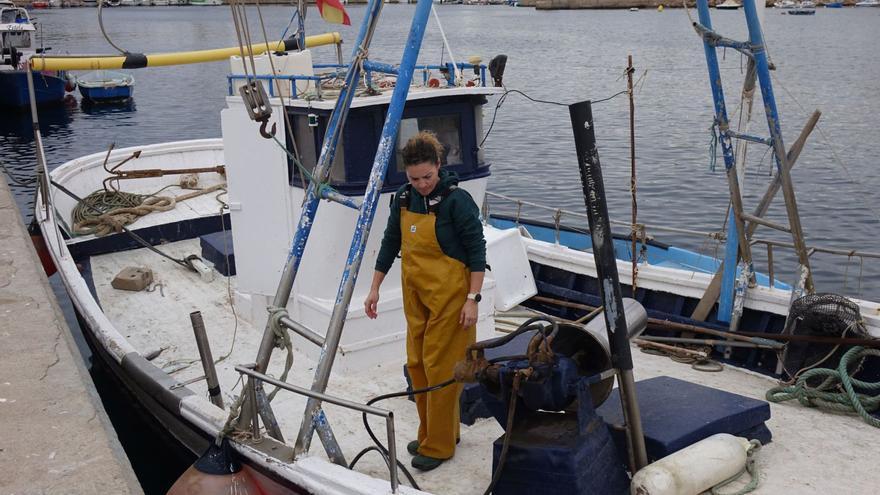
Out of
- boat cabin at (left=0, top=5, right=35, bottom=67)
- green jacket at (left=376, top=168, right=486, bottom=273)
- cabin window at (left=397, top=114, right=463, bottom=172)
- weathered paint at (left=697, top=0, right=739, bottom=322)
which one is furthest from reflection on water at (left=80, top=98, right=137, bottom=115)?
green jacket at (left=376, top=168, right=486, bottom=273)

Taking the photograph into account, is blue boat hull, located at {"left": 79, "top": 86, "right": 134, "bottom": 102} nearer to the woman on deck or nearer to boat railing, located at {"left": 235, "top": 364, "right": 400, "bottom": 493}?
boat railing, located at {"left": 235, "top": 364, "right": 400, "bottom": 493}

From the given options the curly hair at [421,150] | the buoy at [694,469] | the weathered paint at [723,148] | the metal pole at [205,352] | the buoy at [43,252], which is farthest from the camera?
the buoy at [43,252]

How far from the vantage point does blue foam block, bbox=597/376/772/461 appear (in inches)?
191

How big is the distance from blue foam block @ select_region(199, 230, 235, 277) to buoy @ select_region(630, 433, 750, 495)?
209 inches

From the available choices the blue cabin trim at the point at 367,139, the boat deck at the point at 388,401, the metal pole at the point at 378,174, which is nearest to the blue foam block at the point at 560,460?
the boat deck at the point at 388,401

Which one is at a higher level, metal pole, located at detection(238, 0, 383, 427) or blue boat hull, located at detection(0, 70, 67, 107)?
metal pole, located at detection(238, 0, 383, 427)

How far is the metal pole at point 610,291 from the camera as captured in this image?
4.57m

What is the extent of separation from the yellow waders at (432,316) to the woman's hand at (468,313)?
0.37 feet

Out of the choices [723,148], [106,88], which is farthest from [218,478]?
[106,88]

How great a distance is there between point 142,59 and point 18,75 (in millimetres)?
31799

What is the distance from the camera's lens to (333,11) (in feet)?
21.5

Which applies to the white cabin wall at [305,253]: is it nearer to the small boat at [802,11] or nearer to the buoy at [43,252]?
the buoy at [43,252]

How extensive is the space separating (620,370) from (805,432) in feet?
6.19

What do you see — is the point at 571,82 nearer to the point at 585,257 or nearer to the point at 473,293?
the point at 585,257
